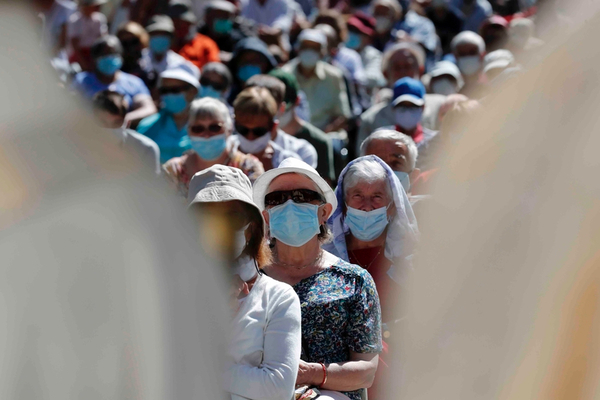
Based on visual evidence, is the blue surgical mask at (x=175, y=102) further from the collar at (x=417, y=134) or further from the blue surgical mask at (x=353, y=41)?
the blue surgical mask at (x=353, y=41)

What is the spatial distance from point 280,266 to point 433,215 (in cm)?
232

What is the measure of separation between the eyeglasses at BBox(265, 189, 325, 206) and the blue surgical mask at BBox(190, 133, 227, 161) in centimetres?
187

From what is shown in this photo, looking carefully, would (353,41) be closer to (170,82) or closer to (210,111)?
(170,82)

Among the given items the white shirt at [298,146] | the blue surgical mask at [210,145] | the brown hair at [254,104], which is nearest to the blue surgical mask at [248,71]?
the white shirt at [298,146]

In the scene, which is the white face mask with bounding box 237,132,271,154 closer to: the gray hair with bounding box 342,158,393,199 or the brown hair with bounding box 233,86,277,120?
the brown hair with bounding box 233,86,277,120

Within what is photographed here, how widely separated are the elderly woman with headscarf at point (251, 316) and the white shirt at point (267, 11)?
8.51 metres

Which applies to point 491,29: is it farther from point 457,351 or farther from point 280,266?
point 457,351

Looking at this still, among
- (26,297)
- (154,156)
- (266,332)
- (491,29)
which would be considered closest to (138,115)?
(154,156)

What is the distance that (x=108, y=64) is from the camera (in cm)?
810

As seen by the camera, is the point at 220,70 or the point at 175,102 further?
the point at 220,70

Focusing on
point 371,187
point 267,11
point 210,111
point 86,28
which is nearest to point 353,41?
point 267,11

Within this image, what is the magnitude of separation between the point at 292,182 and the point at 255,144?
208cm

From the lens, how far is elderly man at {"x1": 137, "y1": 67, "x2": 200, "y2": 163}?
6.65m

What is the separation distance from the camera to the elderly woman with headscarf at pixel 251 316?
243 centimetres
